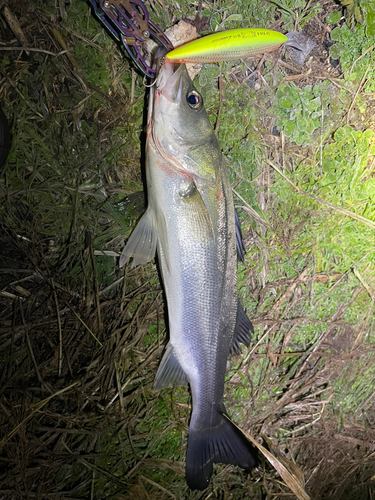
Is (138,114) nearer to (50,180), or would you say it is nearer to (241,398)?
(50,180)

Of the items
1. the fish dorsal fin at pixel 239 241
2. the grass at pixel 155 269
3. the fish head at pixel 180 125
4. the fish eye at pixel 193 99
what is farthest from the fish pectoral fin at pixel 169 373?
the fish eye at pixel 193 99

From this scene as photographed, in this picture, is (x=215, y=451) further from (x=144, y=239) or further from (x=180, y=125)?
(x=180, y=125)

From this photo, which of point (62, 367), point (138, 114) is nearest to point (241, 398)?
point (62, 367)

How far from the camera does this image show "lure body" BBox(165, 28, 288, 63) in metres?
1.90

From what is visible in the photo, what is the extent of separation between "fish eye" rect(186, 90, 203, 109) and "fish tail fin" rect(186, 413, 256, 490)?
2.04 m

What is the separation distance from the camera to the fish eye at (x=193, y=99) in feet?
6.17

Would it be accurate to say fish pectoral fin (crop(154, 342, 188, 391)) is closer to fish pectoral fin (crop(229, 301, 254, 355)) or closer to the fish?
the fish

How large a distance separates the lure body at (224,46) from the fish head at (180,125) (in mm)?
82

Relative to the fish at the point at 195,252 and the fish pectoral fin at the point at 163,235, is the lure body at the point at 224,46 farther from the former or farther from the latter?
the fish pectoral fin at the point at 163,235

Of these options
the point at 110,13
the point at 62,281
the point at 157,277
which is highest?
the point at 110,13

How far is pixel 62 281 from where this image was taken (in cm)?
239

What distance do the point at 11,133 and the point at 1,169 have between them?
26 cm

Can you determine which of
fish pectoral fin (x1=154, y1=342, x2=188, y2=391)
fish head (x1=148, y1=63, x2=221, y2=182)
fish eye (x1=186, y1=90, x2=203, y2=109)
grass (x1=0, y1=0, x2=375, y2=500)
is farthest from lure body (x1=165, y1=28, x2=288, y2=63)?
fish pectoral fin (x1=154, y1=342, x2=188, y2=391)

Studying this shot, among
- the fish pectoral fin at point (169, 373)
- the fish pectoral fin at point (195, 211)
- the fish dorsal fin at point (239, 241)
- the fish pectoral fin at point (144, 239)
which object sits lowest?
the fish pectoral fin at point (169, 373)
